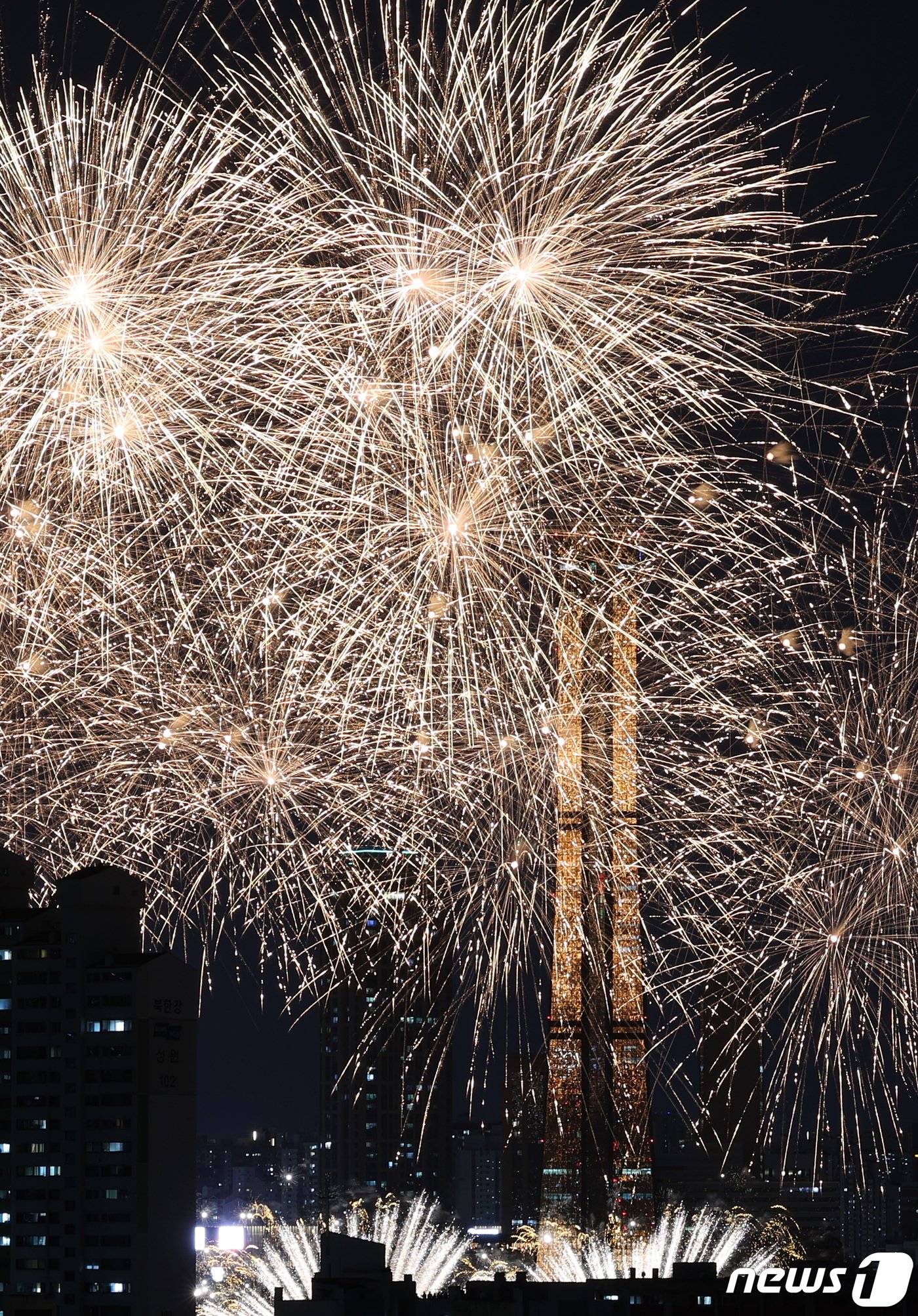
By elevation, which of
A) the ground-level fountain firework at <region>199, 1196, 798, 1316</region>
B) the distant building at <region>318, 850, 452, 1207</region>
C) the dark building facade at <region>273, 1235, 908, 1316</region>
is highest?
the distant building at <region>318, 850, 452, 1207</region>

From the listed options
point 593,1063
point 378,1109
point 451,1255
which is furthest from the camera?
point 378,1109

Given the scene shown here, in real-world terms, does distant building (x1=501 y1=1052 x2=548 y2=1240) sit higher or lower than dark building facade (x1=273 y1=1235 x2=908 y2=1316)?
higher

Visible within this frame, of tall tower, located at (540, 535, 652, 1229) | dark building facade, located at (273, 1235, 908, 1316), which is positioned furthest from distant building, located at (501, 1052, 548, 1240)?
dark building facade, located at (273, 1235, 908, 1316)

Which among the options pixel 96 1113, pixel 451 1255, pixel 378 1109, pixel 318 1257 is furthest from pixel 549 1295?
pixel 378 1109

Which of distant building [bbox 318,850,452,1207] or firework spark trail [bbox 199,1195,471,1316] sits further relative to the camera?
distant building [bbox 318,850,452,1207]

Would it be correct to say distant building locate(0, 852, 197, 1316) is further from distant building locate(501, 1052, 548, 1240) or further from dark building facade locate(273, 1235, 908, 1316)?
distant building locate(501, 1052, 548, 1240)

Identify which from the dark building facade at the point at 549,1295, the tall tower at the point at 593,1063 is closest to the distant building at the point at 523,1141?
the tall tower at the point at 593,1063

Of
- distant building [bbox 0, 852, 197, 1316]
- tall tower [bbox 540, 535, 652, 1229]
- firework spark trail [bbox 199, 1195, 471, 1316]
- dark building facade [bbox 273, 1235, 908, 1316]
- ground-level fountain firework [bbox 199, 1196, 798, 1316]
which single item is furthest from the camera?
tall tower [bbox 540, 535, 652, 1229]

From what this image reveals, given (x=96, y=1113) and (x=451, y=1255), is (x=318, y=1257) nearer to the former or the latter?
(x=451, y=1255)

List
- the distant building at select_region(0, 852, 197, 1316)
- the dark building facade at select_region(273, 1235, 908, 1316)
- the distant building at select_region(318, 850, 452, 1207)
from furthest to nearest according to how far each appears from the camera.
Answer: the distant building at select_region(318, 850, 452, 1207) → the distant building at select_region(0, 852, 197, 1316) → the dark building facade at select_region(273, 1235, 908, 1316)
